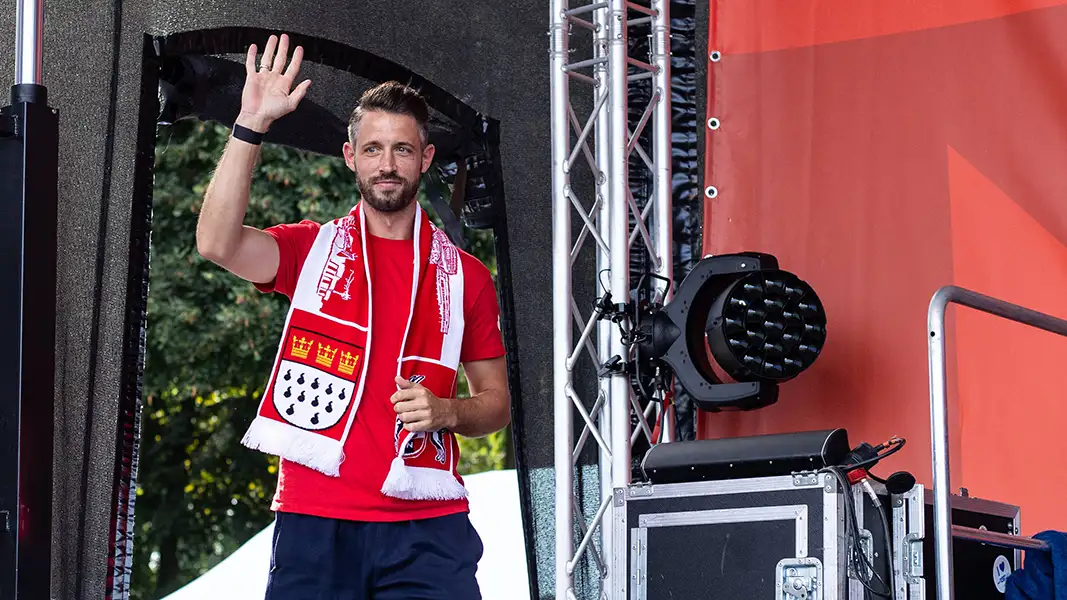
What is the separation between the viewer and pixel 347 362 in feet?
8.50

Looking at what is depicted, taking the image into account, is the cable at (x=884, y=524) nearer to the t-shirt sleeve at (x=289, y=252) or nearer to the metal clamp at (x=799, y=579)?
the metal clamp at (x=799, y=579)

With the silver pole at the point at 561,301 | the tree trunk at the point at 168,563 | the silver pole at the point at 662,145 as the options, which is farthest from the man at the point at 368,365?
the tree trunk at the point at 168,563

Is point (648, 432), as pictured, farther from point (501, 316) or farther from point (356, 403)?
point (356, 403)

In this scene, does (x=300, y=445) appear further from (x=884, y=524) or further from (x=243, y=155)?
(x=884, y=524)

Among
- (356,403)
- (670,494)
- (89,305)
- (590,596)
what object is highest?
(89,305)

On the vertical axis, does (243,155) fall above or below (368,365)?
above

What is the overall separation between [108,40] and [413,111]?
2.35ft

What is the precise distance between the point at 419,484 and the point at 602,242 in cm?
111

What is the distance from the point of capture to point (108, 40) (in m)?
2.81

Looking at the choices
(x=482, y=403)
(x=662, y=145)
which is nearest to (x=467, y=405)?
(x=482, y=403)

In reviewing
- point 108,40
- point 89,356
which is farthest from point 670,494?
point 108,40

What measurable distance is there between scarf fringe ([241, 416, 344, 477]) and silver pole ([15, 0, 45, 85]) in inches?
35.9

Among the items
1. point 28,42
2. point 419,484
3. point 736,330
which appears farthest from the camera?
point 736,330

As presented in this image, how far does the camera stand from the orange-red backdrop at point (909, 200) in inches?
132
